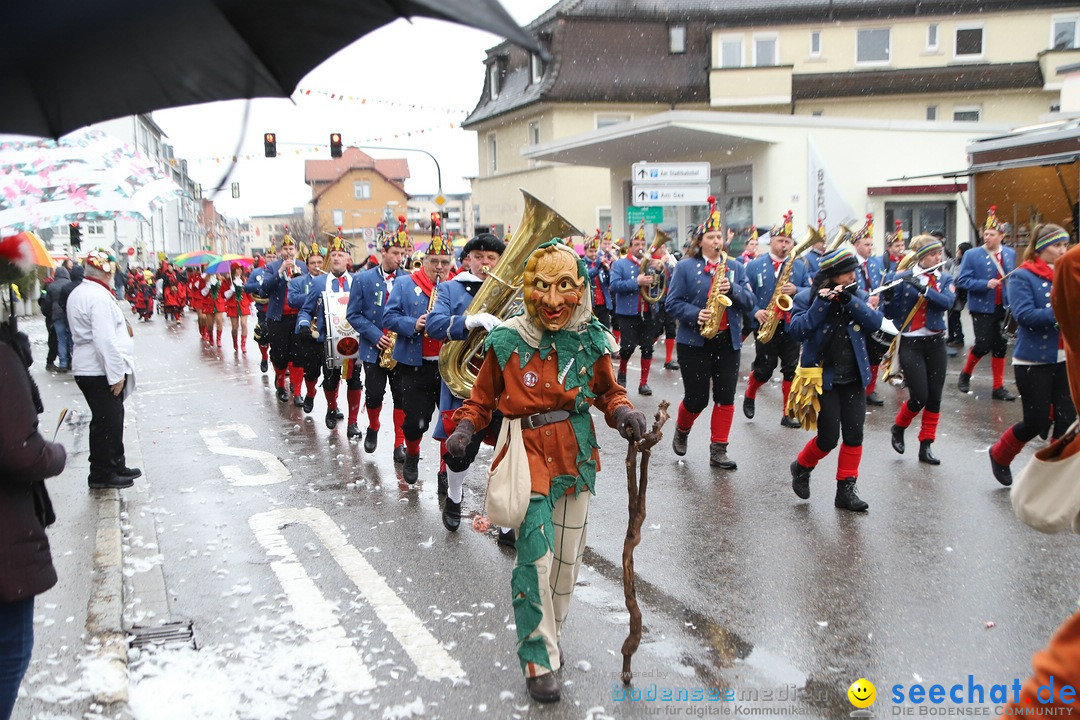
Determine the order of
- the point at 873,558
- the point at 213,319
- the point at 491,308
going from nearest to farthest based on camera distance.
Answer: the point at 873,558 < the point at 491,308 < the point at 213,319

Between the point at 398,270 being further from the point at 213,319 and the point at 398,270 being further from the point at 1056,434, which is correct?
the point at 213,319

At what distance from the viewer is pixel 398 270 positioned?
823 centimetres

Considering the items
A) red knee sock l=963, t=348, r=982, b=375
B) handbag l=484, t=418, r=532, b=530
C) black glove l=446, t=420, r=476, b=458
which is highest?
black glove l=446, t=420, r=476, b=458

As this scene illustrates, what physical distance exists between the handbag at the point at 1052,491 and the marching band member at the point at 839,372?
366 centimetres

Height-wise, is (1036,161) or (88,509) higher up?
(1036,161)

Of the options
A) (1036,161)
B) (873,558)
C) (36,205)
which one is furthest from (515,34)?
(1036,161)

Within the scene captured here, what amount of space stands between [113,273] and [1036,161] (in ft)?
42.6

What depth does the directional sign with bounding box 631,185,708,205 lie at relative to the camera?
17.5 metres

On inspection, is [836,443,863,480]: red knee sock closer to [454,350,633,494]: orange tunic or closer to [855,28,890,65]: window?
[454,350,633,494]: orange tunic

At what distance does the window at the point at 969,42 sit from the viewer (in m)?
33.0

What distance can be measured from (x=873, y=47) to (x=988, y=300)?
26.1 m

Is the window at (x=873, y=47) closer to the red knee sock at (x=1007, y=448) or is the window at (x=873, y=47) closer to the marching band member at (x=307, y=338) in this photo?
the marching band member at (x=307, y=338)

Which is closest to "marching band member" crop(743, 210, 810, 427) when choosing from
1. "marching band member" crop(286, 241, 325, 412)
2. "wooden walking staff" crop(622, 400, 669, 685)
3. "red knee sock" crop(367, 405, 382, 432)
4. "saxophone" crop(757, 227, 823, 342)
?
"saxophone" crop(757, 227, 823, 342)

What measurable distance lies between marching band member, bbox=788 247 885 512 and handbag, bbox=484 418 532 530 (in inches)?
126
